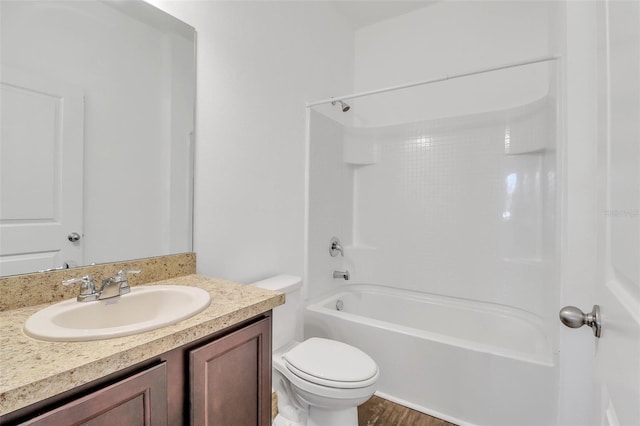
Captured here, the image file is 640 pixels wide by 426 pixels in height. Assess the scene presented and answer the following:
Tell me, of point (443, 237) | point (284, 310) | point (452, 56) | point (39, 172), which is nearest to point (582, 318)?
point (284, 310)

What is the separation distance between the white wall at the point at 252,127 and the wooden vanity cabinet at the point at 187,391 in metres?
0.63

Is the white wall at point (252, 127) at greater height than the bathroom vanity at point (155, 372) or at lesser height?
greater

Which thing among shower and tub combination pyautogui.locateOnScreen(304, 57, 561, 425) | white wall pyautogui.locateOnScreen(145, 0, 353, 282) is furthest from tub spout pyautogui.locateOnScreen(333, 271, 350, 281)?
white wall pyautogui.locateOnScreen(145, 0, 353, 282)

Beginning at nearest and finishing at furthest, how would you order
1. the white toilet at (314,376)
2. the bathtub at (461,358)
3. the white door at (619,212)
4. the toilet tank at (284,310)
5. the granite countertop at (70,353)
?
the white door at (619,212) < the granite countertop at (70,353) < the white toilet at (314,376) < the bathtub at (461,358) < the toilet tank at (284,310)

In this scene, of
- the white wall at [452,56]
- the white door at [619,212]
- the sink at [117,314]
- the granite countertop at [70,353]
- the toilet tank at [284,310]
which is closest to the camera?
the white door at [619,212]

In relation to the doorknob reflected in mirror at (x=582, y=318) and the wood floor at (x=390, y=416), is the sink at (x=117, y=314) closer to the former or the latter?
the doorknob reflected in mirror at (x=582, y=318)

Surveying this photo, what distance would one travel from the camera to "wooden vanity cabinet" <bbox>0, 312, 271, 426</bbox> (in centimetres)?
55

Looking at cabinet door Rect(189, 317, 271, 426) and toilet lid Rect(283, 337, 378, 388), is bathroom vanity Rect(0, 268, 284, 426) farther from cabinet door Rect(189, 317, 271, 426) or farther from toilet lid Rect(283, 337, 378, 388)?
toilet lid Rect(283, 337, 378, 388)

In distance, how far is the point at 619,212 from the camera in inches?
18.1

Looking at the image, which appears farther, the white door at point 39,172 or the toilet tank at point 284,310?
the toilet tank at point 284,310

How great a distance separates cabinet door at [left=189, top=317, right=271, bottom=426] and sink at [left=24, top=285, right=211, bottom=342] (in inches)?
5.2

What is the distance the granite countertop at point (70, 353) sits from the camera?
1.66ft

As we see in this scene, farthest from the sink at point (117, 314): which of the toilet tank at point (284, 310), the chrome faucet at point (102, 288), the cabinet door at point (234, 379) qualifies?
the toilet tank at point (284, 310)

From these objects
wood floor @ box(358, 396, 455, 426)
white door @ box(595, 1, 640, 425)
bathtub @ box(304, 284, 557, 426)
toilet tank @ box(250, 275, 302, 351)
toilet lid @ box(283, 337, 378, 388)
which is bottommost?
wood floor @ box(358, 396, 455, 426)
